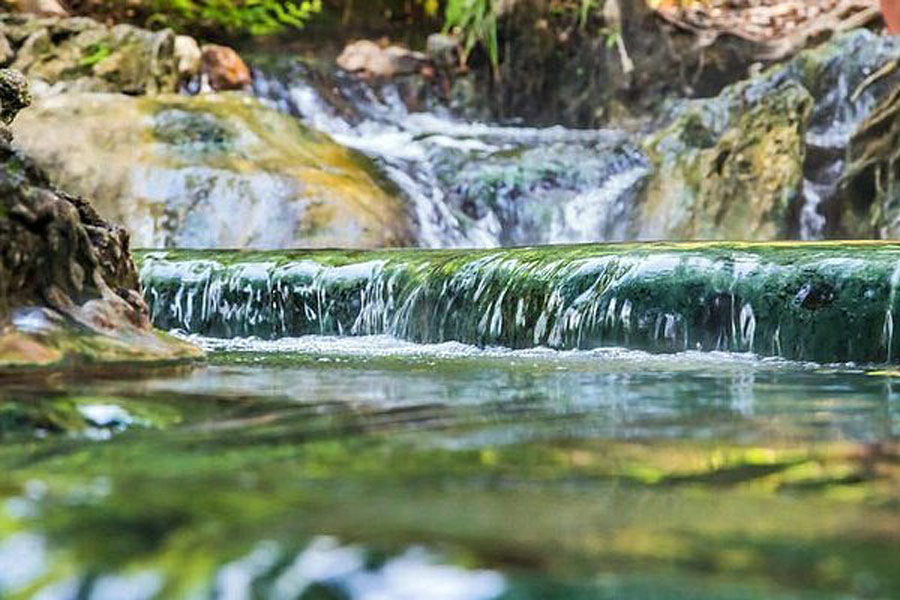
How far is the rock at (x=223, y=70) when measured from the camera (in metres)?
10.6

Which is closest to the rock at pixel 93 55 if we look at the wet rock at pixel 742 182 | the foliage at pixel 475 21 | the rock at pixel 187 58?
the rock at pixel 187 58

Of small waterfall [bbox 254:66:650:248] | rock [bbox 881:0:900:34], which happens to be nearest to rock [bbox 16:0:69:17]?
small waterfall [bbox 254:66:650:248]

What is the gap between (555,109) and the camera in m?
11.6

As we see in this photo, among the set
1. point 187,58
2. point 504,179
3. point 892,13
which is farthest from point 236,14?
point 892,13

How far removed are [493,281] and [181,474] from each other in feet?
11.5

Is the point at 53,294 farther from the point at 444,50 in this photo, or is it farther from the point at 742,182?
the point at 444,50

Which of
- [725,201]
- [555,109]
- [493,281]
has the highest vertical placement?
[555,109]

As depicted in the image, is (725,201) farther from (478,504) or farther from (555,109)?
(478,504)

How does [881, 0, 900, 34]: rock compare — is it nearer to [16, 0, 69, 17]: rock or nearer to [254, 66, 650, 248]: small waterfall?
[254, 66, 650, 248]: small waterfall

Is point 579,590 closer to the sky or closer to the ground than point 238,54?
closer to the ground

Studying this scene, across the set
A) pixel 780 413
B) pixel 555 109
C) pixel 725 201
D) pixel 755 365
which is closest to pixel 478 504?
pixel 780 413

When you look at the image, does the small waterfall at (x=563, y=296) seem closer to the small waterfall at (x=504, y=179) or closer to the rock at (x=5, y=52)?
the small waterfall at (x=504, y=179)

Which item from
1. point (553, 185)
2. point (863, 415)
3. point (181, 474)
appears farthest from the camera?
point (553, 185)

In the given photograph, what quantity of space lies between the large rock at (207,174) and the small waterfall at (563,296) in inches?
74.3
